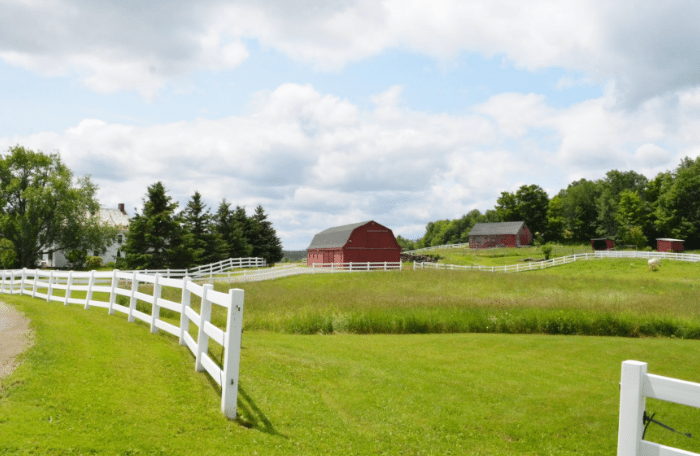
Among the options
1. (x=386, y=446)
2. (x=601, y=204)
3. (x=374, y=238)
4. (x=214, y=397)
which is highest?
(x=601, y=204)

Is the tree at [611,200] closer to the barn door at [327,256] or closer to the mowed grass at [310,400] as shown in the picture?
the barn door at [327,256]

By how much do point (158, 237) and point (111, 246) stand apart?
1182 inches

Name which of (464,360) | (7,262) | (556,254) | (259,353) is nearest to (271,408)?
(259,353)

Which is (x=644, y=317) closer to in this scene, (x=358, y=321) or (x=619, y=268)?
(x=358, y=321)

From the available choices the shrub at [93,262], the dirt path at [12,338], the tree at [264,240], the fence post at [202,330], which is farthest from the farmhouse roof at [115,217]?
the fence post at [202,330]

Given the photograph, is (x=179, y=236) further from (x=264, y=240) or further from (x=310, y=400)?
(x=310, y=400)

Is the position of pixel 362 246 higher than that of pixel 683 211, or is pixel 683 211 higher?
pixel 683 211

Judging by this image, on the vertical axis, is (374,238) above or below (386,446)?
above

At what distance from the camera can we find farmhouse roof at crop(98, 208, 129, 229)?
7975 centimetres

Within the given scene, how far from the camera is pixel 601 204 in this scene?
329 ft

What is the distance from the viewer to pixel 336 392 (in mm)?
8789

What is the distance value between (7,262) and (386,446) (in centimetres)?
5912

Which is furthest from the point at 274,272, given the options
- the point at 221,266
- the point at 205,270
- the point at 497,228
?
the point at 497,228

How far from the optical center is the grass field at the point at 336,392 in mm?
6117
